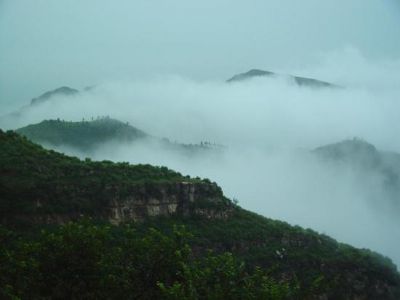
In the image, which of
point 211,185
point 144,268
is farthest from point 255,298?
point 211,185

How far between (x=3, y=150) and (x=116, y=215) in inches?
838

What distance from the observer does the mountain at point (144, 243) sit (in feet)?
97.6

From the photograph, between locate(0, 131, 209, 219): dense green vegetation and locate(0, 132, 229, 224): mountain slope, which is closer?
locate(0, 131, 209, 219): dense green vegetation

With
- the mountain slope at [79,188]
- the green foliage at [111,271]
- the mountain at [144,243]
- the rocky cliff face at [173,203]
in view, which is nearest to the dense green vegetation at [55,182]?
the mountain slope at [79,188]

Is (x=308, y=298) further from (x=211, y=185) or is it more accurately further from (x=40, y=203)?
(x=211, y=185)

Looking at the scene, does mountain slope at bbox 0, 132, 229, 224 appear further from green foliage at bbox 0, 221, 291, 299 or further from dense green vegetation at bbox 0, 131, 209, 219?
green foliage at bbox 0, 221, 291, 299

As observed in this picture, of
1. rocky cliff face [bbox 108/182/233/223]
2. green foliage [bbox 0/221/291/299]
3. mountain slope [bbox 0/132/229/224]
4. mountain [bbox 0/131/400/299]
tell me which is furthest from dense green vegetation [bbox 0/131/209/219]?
green foliage [bbox 0/221/291/299]

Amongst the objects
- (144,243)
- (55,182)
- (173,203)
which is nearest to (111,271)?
(144,243)

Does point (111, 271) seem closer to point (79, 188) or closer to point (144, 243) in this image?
point (144, 243)

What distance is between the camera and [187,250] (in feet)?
105

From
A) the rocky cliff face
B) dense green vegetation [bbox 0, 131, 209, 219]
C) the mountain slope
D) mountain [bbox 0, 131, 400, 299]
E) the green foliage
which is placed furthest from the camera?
the rocky cliff face

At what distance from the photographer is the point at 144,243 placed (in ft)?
106

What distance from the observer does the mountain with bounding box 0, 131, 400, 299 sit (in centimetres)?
2975

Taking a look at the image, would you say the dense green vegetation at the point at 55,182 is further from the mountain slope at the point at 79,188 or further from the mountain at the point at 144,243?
the mountain at the point at 144,243
